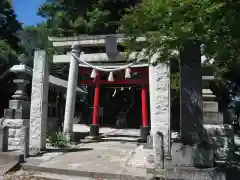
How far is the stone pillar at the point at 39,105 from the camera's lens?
21.6ft

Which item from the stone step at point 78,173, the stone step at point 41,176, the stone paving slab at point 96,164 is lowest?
the stone step at point 41,176

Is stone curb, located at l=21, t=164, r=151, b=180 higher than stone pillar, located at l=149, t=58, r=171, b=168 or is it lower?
lower

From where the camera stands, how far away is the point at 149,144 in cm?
755

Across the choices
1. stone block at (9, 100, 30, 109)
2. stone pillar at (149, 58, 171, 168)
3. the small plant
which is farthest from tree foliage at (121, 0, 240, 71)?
the small plant

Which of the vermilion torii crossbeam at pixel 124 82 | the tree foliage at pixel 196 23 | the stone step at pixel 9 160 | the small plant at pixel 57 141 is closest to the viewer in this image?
the tree foliage at pixel 196 23

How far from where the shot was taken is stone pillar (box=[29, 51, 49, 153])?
6574mm

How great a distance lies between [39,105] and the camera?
6750 millimetres

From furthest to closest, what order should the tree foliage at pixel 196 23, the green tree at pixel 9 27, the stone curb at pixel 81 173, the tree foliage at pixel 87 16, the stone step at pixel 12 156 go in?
1. the green tree at pixel 9 27
2. the tree foliage at pixel 87 16
3. the stone step at pixel 12 156
4. the stone curb at pixel 81 173
5. the tree foliage at pixel 196 23

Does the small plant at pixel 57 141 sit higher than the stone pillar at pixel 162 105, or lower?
lower

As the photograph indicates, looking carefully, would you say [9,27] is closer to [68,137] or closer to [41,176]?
[68,137]

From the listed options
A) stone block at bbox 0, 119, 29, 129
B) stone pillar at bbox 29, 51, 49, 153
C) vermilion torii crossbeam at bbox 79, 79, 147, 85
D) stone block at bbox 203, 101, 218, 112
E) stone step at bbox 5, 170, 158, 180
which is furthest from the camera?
vermilion torii crossbeam at bbox 79, 79, 147, 85

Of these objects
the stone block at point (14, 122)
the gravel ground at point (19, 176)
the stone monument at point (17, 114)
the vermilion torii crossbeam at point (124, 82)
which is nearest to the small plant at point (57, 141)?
the stone monument at point (17, 114)

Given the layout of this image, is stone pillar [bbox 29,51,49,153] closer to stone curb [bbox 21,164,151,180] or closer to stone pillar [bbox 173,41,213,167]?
stone curb [bbox 21,164,151,180]

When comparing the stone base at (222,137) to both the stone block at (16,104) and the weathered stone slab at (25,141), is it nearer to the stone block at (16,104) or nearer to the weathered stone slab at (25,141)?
the weathered stone slab at (25,141)
